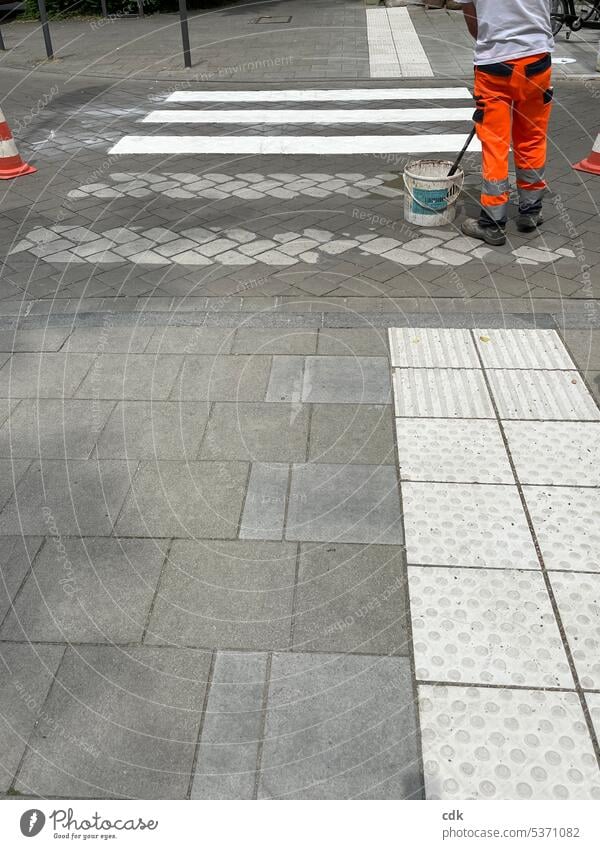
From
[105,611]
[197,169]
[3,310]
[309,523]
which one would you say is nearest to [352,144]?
[197,169]

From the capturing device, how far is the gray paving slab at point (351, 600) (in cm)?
281

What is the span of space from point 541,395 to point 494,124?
8.21 feet

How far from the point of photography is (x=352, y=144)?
27.9 ft

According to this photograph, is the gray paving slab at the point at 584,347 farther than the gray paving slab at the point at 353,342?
No

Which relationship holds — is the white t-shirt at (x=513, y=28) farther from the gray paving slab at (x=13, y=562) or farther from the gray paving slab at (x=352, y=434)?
the gray paving slab at (x=13, y=562)

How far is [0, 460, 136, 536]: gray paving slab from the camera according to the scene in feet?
11.2

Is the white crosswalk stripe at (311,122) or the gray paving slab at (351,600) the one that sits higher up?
the white crosswalk stripe at (311,122)

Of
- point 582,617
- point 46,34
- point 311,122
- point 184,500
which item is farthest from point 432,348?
point 46,34

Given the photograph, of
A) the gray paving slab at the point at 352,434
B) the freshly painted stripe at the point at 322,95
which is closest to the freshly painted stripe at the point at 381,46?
the freshly painted stripe at the point at 322,95

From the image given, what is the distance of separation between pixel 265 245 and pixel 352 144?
3.00 metres

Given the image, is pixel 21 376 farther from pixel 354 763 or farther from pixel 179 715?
pixel 354 763

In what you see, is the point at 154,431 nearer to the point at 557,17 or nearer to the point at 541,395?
the point at 541,395

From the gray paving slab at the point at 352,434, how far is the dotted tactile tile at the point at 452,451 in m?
0.08

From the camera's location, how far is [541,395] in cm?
425
